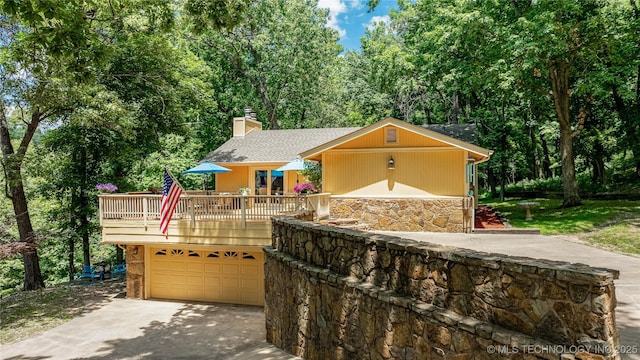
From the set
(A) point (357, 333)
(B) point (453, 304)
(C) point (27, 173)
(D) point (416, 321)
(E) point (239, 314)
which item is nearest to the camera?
(B) point (453, 304)

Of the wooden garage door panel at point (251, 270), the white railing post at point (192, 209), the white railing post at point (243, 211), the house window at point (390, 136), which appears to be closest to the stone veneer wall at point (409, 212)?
the house window at point (390, 136)

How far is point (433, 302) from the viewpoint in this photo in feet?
12.7

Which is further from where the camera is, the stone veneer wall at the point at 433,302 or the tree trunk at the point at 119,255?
the tree trunk at the point at 119,255

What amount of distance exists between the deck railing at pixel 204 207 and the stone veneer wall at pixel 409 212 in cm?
208

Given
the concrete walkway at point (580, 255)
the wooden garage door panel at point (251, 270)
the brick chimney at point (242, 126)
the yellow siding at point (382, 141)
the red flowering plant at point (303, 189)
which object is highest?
the brick chimney at point (242, 126)

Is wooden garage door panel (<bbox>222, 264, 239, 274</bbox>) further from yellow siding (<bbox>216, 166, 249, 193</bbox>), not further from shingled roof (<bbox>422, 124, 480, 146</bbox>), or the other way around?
shingled roof (<bbox>422, 124, 480, 146</bbox>)

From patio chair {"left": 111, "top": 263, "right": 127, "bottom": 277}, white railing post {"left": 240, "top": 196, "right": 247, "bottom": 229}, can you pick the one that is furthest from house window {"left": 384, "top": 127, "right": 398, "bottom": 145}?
patio chair {"left": 111, "top": 263, "right": 127, "bottom": 277}

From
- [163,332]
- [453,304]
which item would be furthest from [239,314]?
[453,304]

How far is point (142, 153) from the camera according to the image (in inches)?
683

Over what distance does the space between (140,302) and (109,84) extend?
28.8 feet

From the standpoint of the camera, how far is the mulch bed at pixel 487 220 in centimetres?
1277

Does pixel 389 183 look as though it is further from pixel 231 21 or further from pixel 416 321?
pixel 416 321

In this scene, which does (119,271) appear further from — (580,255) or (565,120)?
(565,120)

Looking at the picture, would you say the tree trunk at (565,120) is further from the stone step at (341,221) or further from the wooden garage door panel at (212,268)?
the wooden garage door panel at (212,268)
